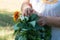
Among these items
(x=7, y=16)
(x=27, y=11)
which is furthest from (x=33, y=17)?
(x=7, y=16)

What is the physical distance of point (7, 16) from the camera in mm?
2250

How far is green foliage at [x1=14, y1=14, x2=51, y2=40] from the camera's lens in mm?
996

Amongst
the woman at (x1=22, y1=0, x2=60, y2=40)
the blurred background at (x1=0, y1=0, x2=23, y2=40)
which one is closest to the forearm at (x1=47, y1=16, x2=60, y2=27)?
the woman at (x1=22, y1=0, x2=60, y2=40)

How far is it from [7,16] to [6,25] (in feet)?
0.37

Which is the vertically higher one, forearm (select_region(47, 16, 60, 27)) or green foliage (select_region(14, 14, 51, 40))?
forearm (select_region(47, 16, 60, 27))

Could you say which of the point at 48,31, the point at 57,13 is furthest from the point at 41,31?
the point at 57,13

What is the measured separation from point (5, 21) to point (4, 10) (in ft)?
0.47

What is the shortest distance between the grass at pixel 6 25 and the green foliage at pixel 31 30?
1211mm

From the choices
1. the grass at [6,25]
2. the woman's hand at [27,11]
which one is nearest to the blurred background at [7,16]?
the grass at [6,25]

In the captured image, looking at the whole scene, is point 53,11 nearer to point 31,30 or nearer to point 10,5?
point 31,30

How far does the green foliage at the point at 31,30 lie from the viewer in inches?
39.2

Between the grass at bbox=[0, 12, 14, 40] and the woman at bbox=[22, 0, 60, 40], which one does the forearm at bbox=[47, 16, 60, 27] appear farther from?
the grass at bbox=[0, 12, 14, 40]

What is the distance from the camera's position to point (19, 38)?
1002mm

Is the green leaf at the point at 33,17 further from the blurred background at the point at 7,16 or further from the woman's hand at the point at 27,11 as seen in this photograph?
the blurred background at the point at 7,16
